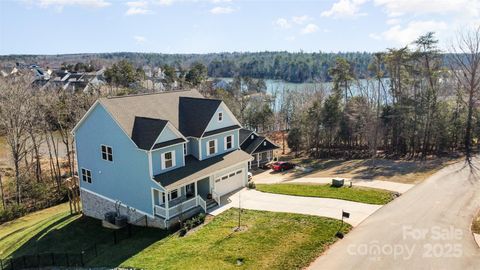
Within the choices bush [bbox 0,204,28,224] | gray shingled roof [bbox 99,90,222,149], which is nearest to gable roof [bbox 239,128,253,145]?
gray shingled roof [bbox 99,90,222,149]

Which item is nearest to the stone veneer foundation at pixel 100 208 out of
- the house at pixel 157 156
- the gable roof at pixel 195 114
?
the house at pixel 157 156

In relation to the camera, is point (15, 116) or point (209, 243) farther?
point (15, 116)

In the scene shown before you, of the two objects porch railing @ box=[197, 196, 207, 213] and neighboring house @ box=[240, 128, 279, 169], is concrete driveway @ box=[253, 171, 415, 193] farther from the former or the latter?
porch railing @ box=[197, 196, 207, 213]

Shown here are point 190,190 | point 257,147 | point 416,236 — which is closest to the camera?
point 416,236

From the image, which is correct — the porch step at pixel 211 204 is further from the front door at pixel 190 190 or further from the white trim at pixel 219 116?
the white trim at pixel 219 116

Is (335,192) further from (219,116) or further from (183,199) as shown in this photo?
(183,199)

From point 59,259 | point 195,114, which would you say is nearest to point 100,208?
point 59,259
